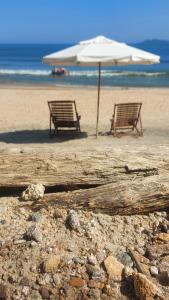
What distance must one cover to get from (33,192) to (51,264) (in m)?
0.99

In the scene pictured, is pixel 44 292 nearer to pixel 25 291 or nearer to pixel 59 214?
pixel 25 291

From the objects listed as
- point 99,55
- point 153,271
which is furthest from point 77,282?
point 99,55

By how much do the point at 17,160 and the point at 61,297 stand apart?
1.74m

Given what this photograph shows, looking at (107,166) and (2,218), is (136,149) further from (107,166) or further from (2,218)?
(2,218)

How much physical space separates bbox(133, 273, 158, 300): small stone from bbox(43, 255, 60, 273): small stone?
75 cm

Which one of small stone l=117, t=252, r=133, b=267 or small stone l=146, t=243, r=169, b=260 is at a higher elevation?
small stone l=117, t=252, r=133, b=267

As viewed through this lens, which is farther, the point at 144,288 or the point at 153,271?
the point at 153,271

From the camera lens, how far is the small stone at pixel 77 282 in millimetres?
4628

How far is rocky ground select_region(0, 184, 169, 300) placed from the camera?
4.56 meters

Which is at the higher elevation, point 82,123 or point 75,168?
point 75,168

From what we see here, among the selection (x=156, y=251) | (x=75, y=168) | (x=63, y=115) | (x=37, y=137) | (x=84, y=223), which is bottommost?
(x=37, y=137)

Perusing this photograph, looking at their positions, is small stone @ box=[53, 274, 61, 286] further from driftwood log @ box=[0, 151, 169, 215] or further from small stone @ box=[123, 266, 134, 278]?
driftwood log @ box=[0, 151, 169, 215]

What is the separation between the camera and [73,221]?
208 inches

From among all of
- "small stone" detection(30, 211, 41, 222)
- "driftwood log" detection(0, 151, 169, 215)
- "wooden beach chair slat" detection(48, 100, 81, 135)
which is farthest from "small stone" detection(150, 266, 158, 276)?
"wooden beach chair slat" detection(48, 100, 81, 135)
